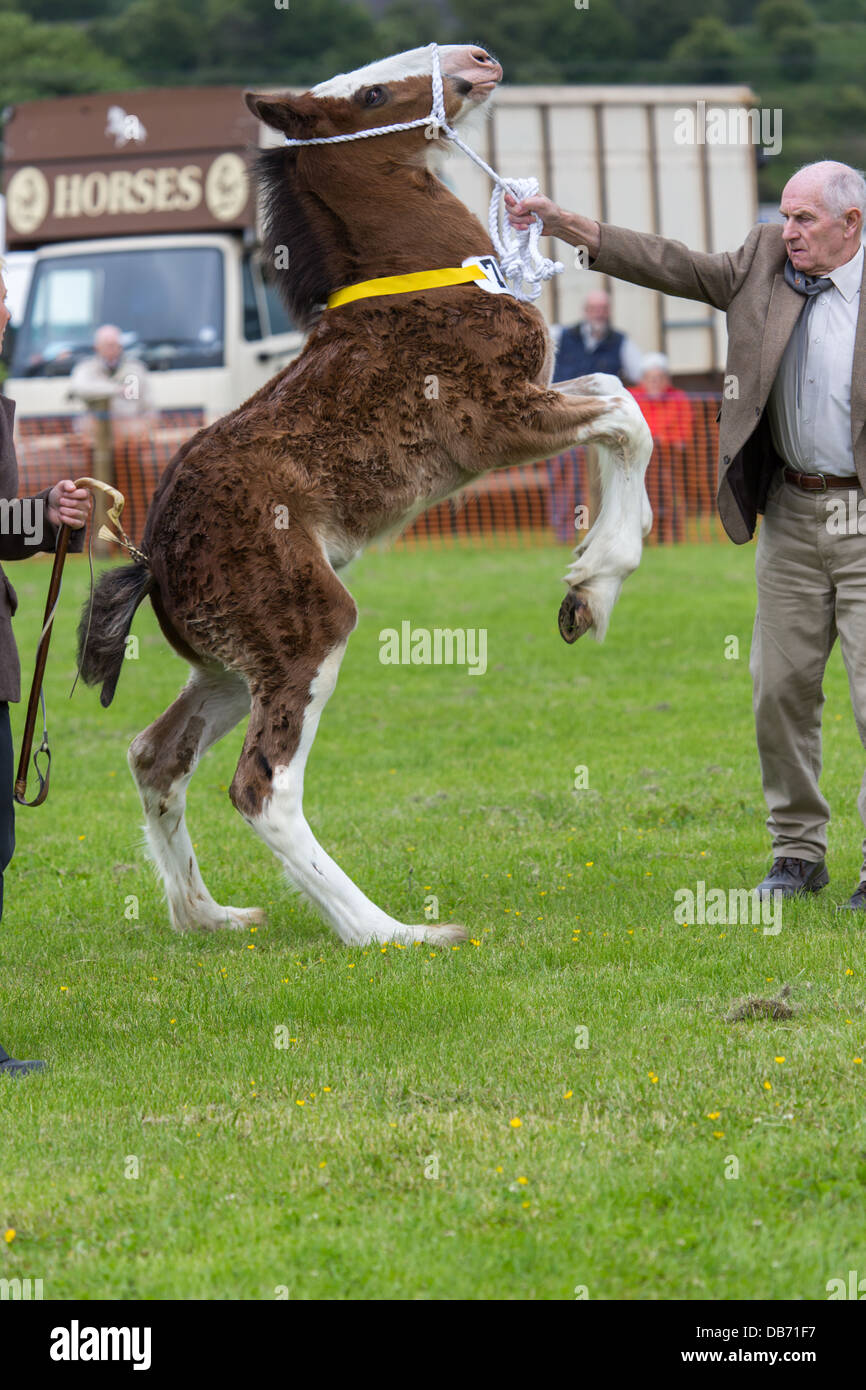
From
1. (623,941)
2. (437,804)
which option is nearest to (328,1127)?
(623,941)

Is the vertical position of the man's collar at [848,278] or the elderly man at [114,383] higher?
the man's collar at [848,278]

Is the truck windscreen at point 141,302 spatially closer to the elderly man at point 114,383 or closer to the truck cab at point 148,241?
the truck cab at point 148,241

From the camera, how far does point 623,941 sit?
540cm

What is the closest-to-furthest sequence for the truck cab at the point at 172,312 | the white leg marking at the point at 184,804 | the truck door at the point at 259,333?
the white leg marking at the point at 184,804 → the truck cab at the point at 172,312 → the truck door at the point at 259,333

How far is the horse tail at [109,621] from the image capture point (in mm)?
5473

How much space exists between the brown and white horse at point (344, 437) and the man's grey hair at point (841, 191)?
91 cm

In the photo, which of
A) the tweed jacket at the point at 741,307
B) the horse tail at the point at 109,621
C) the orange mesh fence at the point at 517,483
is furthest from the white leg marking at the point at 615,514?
the orange mesh fence at the point at 517,483

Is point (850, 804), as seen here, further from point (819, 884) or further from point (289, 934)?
point (289, 934)

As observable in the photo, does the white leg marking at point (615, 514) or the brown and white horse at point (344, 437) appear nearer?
the brown and white horse at point (344, 437)

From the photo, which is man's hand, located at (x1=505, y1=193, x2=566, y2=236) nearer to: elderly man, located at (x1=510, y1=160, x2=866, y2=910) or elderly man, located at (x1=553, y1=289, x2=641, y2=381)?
elderly man, located at (x1=510, y1=160, x2=866, y2=910)

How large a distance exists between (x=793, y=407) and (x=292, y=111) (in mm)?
1946

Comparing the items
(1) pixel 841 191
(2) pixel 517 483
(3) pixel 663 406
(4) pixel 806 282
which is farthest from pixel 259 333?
(1) pixel 841 191

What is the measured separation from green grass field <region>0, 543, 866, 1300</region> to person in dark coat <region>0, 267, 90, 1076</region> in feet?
2.23

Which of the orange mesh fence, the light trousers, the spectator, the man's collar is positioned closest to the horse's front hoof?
the light trousers
